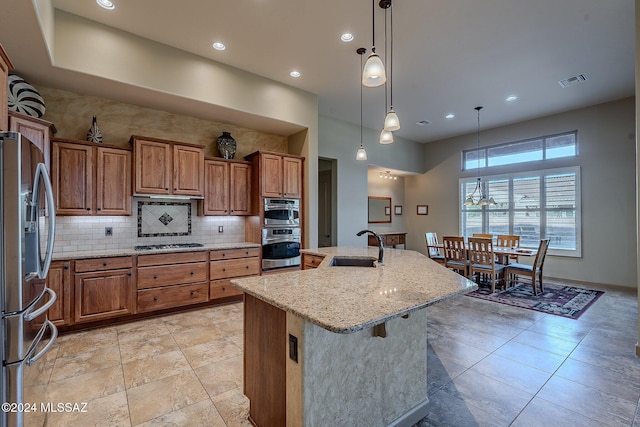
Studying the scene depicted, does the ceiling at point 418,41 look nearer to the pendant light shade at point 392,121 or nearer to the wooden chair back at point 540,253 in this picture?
the pendant light shade at point 392,121

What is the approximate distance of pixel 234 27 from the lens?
336 centimetres

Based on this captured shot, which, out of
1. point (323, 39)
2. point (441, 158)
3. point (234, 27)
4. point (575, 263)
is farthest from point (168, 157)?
point (575, 263)

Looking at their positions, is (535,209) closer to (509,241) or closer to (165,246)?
(509,241)

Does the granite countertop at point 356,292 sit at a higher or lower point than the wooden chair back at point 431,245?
higher

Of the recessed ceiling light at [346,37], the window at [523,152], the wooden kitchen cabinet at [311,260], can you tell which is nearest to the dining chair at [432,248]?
the window at [523,152]

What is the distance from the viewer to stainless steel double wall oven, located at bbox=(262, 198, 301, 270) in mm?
4742

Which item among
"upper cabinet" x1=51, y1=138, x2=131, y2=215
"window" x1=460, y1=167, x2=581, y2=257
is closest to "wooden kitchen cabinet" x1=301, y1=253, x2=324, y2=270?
"upper cabinet" x1=51, y1=138, x2=131, y2=215

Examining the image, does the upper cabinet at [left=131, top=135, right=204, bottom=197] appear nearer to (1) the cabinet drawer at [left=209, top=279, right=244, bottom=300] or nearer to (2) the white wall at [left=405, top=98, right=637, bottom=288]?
(1) the cabinet drawer at [left=209, top=279, right=244, bottom=300]

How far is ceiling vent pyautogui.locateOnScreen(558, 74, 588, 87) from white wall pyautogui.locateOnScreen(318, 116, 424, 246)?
Result: 3.65 m

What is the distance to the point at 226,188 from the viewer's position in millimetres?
4688

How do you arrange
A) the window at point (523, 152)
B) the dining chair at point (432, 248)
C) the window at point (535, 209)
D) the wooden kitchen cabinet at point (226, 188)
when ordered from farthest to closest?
the dining chair at point (432, 248) → the window at point (523, 152) → the window at point (535, 209) → the wooden kitchen cabinet at point (226, 188)

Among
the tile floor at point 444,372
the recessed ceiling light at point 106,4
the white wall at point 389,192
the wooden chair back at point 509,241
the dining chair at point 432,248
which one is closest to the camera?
the tile floor at point 444,372

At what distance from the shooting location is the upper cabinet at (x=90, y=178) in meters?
3.39

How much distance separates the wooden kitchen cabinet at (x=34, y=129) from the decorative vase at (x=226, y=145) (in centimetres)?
205
